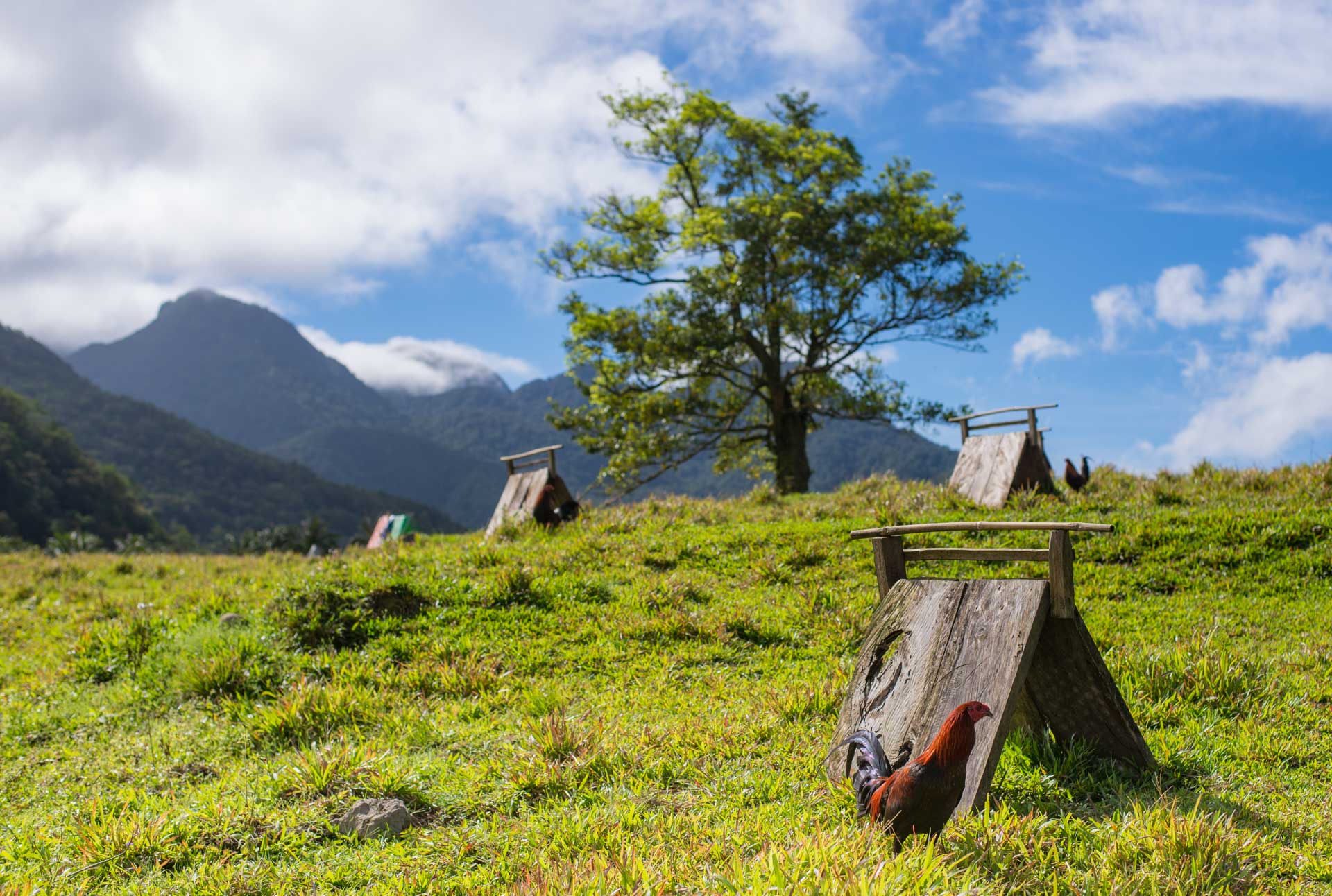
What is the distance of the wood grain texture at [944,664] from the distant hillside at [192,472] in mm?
93833

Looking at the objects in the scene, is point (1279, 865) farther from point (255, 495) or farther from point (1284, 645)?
point (255, 495)

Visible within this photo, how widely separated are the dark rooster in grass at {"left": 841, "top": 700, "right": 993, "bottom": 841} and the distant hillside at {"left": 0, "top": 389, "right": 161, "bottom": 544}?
69136 mm

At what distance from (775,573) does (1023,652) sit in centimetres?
506

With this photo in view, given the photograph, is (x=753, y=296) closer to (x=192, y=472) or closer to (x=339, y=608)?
(x=339, y=608)

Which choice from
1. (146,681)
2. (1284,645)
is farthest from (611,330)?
(1284,645)

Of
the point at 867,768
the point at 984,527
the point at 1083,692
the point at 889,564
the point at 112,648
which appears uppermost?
the point at 984,527

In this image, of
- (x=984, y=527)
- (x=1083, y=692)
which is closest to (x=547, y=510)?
(x=984, y=527)

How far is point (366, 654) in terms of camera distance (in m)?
7.82

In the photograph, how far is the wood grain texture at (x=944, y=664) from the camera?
4.16 metres

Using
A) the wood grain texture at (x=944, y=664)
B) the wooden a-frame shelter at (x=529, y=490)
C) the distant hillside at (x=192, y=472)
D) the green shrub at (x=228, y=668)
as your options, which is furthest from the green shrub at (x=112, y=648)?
the distant hillside at (x=192, y=472)

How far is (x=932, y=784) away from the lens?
371 cm

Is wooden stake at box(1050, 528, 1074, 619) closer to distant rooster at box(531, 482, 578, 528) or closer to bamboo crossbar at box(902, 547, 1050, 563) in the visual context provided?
bamboo crossbar at box(902, 547, 1050, 563)

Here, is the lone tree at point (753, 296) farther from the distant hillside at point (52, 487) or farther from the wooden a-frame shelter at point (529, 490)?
the distant hillside at point (52, 487)

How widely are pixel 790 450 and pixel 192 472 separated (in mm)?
110929
